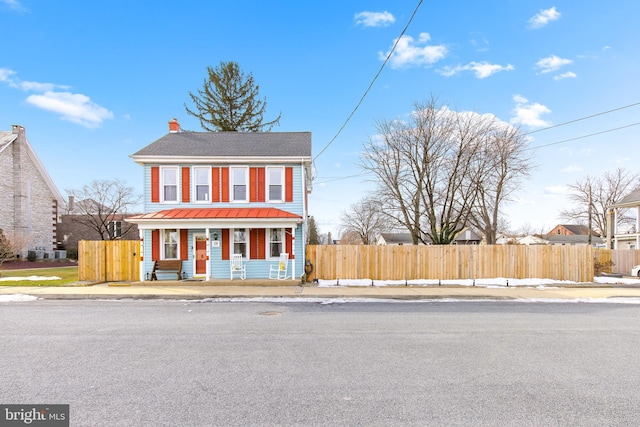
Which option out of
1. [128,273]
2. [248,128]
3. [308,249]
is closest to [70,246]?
[248,128]

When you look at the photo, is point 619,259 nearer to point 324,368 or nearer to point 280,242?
point 280,242

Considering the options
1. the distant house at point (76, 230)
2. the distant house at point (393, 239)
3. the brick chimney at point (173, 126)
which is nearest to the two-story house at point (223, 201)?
the brick chimney at point (173, 126)

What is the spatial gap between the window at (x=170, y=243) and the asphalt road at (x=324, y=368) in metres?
7.36

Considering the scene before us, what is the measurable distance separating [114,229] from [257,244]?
27905 mm

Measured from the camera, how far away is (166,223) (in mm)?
15117

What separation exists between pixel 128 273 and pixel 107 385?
1369 centimetres

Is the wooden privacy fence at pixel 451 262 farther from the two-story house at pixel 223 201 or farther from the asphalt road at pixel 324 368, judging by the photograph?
A: the asphalt road at pixel 324 368

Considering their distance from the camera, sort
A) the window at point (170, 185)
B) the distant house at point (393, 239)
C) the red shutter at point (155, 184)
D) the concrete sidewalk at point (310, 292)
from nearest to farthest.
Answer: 1. the concrete sidewalk at point (310, 292)
2. the red shutter at point (155, 184)
3. the window at point (170, 185)
4. the distant house at point (393, 239)

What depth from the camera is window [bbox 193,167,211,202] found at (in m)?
16.8

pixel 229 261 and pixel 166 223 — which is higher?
pixel 166 223

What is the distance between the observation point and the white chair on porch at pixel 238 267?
16078mm

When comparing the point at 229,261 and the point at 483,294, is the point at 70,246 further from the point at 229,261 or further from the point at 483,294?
the point at 483,294

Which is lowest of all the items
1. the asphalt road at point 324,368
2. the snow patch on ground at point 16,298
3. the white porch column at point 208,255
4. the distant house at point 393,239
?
the distant house at point 393,239

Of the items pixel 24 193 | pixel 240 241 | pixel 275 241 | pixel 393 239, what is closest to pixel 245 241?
pixel 240 241
